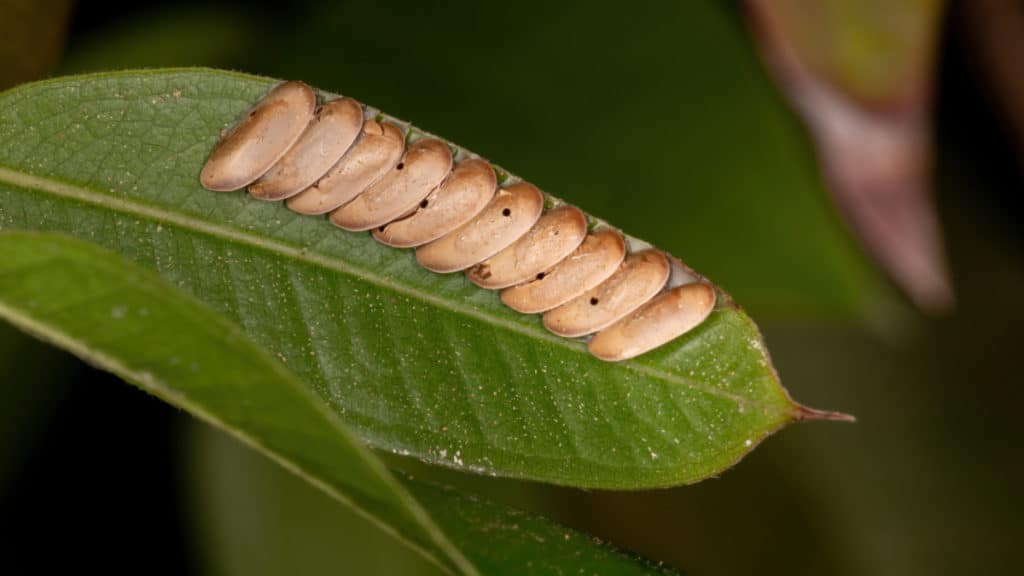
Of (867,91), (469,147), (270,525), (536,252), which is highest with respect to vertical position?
(867,91)

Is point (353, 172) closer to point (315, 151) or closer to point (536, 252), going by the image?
point (315, 151)

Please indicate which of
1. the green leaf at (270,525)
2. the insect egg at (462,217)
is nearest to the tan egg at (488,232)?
the insect egg at (462,217)

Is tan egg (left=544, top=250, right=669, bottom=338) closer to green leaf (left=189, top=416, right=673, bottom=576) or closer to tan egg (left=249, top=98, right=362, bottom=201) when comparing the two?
tan egg (left=249, top=98, right=362, bottom=201)

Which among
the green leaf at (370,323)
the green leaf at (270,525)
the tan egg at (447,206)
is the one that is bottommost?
the green leaf at (270,525)

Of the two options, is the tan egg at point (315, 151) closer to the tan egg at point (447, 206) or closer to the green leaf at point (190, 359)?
the tan egg at point (447, 206)

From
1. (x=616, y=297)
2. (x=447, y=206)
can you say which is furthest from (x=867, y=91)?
(x=447, y=206)

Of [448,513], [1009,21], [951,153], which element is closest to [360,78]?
[448,513]

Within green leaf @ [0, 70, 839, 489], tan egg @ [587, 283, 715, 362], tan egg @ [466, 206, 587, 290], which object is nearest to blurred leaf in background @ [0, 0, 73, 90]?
green leaf @ [0, 70, 839, 489]
